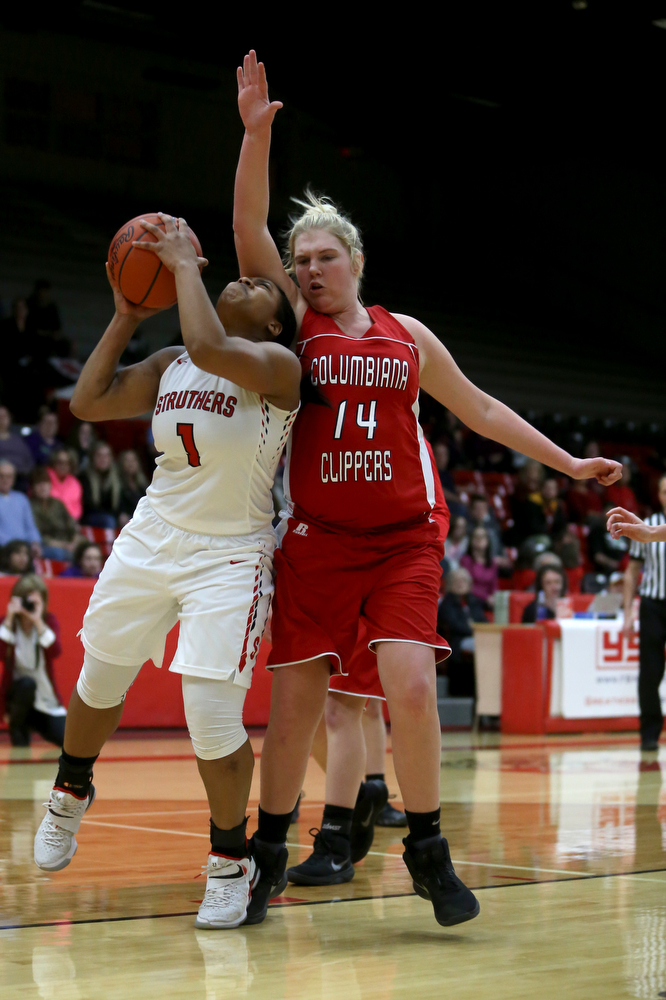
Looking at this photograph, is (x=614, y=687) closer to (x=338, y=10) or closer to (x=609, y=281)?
(x=338, y=10)

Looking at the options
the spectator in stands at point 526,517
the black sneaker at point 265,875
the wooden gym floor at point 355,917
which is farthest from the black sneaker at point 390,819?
the spectator in stands at point 526,517

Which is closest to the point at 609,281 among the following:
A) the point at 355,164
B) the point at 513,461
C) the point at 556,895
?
the point at 355,164

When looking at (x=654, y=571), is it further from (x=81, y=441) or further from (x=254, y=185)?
(x=254, y=185)

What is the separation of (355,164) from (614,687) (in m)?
14.8

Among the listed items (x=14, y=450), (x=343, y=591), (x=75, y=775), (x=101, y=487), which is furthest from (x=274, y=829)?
(x=14, y=450)

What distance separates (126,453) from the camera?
1121 cm

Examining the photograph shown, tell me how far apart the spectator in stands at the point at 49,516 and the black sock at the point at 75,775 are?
22.9 ft

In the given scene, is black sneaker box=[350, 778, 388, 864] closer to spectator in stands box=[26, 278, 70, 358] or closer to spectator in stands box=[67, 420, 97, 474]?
spectator in stands box=[67, 420, 97, 474]

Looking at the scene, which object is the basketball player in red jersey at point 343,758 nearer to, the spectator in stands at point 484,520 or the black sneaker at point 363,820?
the black sneaker at point 363,820

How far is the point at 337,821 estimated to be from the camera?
359cm

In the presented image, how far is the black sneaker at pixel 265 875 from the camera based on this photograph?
119 inches

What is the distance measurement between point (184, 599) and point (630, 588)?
6595 mm

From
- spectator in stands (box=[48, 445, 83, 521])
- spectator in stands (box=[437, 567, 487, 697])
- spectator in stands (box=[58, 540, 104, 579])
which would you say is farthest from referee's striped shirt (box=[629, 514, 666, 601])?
spectator in stands (box=[48, 445, 83, 521])

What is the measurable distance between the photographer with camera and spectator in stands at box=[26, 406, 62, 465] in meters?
3.53
